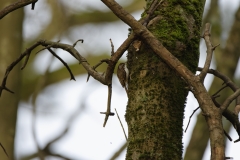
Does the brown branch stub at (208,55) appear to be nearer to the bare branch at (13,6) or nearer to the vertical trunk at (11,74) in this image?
the bare branch at (13,6)

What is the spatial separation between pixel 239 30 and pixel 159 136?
9.27 ft

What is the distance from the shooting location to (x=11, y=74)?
122 inches

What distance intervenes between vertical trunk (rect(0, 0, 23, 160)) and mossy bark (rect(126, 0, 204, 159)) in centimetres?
174

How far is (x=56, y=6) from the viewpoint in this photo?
492 centimetres

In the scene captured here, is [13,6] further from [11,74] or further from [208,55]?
[11,74]

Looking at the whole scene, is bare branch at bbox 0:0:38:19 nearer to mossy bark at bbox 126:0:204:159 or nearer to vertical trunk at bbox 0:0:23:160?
mossy bark at bbox 126:0:204:159

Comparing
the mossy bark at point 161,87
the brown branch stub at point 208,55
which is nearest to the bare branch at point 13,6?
the mossy bark at point 161,87

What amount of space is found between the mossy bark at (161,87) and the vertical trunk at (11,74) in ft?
5.70

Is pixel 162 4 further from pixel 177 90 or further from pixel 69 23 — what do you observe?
pixel 69 23

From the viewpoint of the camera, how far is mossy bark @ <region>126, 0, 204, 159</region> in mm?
1289

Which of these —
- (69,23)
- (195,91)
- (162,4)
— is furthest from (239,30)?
(195,91)

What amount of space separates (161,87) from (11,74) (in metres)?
1.96

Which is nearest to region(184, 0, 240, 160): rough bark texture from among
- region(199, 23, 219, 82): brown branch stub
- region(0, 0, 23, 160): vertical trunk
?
region(0, 0, 23, 160): vertical trunk

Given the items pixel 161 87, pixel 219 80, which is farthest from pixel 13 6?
pixel 219 80
